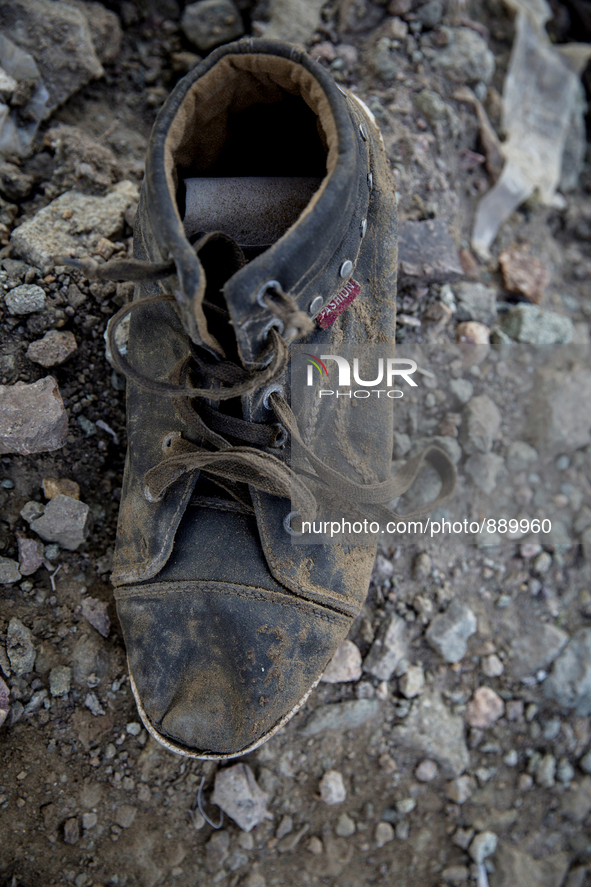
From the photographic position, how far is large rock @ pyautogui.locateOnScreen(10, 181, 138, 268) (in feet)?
5.38

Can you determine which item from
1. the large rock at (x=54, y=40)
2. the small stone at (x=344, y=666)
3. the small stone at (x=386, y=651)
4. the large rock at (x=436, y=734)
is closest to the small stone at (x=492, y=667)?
the large rock at (x=436, y=734)

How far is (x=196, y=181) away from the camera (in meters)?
1.40

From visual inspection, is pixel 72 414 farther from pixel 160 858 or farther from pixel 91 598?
pixel 160 858

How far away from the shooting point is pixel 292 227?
1.15 meters

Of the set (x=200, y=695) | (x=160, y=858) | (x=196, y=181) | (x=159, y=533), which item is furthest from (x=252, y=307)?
(x=160, y=858)

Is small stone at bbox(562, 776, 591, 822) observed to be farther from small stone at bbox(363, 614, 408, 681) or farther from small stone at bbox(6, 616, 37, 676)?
small stone at bbox(6, 616, 37, 676)

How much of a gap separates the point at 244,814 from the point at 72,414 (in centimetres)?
114

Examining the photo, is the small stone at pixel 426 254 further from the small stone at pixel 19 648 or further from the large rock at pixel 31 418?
the small stone at pixel 19 648

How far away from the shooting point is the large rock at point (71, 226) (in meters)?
1.64

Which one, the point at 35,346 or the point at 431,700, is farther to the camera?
the point at 431,700

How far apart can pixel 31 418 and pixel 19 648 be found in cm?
57

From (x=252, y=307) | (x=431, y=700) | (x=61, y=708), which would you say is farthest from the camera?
(x=431, y=700)

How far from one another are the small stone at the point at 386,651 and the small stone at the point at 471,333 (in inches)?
34.7

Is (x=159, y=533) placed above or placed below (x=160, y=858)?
above
